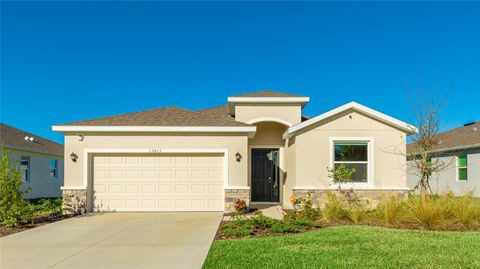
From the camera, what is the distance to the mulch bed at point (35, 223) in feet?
30.1

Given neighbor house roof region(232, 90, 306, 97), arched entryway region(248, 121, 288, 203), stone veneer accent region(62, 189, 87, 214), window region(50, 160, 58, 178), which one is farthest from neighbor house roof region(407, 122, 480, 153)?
window region(50, 160, 58, 178)

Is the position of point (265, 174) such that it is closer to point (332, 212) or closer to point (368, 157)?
point (368, 157)

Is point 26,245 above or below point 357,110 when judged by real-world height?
below

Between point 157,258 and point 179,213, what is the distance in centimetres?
578

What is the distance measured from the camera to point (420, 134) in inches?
507

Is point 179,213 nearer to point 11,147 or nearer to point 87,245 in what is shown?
point 87,245

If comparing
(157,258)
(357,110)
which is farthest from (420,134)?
(157,258)

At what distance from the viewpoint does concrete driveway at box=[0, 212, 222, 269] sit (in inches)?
245

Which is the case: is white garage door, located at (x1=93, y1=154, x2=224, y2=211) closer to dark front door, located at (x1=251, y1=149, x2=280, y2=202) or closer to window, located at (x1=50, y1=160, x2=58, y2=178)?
dark front door, located at (x1=251, y1=149, x2=280, y2=202)

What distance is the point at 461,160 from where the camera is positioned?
20125mm

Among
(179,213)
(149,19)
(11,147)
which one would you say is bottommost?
(179,213)

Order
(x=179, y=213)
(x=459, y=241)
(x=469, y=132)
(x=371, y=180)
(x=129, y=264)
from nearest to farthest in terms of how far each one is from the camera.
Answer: (x=129, y=264) < (x=459, y=241) < (x=179, y=213) < (x=371, y=180) < (x=469, y=132)

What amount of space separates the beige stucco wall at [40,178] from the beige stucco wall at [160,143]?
7.78 meters

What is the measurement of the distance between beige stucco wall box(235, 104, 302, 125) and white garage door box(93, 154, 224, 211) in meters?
3.28
